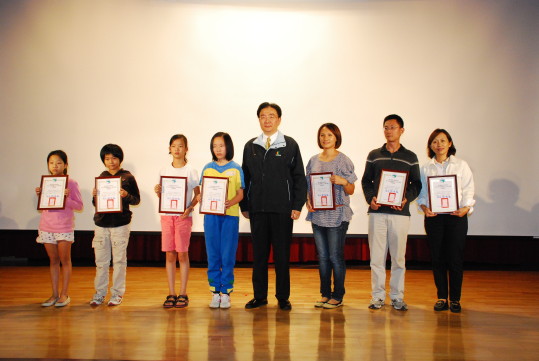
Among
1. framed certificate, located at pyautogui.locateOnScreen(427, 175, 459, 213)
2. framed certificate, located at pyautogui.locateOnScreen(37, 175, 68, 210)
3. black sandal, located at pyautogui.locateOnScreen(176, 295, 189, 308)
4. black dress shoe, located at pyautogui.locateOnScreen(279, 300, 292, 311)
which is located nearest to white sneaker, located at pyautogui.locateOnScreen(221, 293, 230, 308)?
black sandal, located at pyautogui.locateOnScreen(176, 295, 189, 308)

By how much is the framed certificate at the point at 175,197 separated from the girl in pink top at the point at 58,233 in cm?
84

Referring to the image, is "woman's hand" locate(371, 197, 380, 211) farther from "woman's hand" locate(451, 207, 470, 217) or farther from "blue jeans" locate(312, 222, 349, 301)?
"woman's hand" locate(451, 207, 470, 217)

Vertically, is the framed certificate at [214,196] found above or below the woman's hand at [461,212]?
above

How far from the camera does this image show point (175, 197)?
3.60 meters

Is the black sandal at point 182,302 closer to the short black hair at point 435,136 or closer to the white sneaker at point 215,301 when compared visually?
the white sneaker at point 215,301

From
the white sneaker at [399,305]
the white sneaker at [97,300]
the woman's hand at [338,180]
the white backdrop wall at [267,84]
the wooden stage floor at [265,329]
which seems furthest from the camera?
the white backdrop wall at [267,84]

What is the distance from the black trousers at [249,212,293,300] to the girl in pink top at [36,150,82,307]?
157 cm

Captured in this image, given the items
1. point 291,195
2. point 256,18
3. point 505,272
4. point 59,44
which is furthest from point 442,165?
point 59,44

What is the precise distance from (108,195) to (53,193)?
487 millimetres

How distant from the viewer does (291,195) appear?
11.7 feet

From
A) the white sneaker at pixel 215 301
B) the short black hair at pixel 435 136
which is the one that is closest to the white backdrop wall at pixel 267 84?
the short black hair at pixel 435 136

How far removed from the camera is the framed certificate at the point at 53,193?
3.68 metres

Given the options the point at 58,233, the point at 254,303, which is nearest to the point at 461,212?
the point at 254,303

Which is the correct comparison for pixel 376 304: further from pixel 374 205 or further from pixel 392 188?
pixel 392 188
